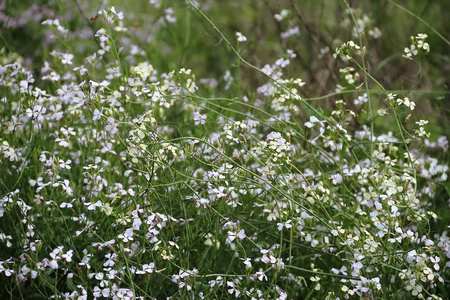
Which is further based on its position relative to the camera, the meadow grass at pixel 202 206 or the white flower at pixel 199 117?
the white flower at pixel 199 117

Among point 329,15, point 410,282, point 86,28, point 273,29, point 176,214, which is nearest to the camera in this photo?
point 410,282

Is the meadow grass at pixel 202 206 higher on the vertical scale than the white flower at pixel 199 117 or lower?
lower

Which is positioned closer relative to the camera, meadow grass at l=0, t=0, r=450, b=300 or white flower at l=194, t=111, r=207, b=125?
meadow grass at l=0, t=0, r=450, b=300

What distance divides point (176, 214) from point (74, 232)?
12.9 inches

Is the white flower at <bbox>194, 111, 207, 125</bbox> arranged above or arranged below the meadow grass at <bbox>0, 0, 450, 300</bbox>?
above

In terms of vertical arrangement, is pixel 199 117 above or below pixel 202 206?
above

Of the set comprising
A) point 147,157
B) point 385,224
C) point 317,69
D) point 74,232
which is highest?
point 317,69

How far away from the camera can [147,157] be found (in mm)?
1936

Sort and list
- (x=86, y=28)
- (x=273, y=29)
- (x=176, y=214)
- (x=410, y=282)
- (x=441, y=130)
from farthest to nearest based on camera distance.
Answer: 1. (x=273, y=29)
2. (x=86, y=28)
3. (x=441, y=130)
4. (x=176, y=214)
5. (x=410, y=282)

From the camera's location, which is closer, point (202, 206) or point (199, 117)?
point (202, 206)

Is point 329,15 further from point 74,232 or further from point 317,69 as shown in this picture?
point 74,232

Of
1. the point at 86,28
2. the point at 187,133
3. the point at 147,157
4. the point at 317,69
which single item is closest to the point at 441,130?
the point at 317,69

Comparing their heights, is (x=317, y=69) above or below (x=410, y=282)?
above

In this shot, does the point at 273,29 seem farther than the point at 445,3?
Yes
